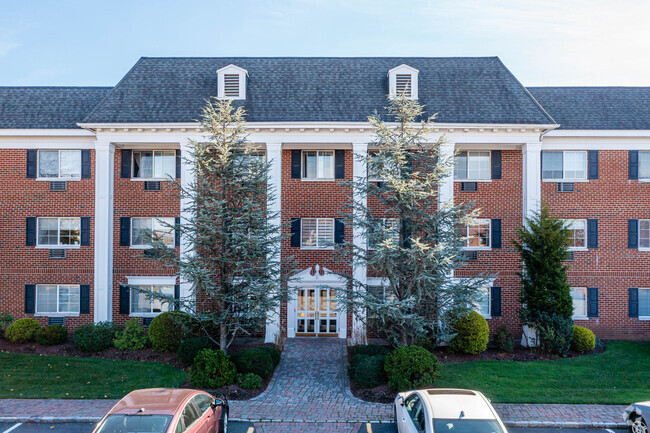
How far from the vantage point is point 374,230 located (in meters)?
14.7

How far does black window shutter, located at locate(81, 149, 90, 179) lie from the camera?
19.8 meters

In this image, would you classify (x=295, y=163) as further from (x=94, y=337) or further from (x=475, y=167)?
(x=94, y=337)

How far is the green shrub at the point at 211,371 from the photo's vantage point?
42.7ft

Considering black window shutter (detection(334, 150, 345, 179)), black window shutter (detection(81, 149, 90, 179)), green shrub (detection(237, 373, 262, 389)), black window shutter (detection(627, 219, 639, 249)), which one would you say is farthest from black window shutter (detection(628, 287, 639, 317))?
black window shutter (detection(81, 149, 90, 179))

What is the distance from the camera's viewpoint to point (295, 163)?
19.7 metres

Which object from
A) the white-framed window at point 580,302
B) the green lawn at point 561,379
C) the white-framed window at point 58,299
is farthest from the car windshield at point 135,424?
the white-framed window at point 580,302

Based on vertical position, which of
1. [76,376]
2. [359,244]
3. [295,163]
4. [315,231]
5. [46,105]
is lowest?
[76,376]

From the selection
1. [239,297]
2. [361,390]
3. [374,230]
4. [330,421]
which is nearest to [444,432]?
[330,421]

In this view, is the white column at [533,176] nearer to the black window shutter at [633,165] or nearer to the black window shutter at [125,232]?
the black window shutter at [633,165]

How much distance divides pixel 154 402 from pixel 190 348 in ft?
22.9

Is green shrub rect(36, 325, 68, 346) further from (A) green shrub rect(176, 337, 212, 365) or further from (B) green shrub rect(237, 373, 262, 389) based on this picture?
(B) green shrub rect(237, 373, 262, 389)

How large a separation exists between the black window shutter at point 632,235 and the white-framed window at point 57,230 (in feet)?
78.2

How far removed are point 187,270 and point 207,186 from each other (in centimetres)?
277

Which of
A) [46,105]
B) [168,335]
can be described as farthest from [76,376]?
[46,105]
